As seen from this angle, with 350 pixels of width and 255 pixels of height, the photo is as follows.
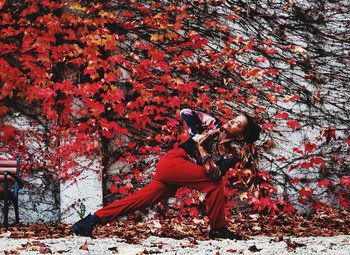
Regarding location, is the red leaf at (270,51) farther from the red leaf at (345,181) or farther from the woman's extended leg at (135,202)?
the woman's extended leg at (135,202)

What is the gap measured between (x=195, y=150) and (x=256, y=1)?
10.6ft

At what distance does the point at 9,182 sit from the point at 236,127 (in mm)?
A: 2909

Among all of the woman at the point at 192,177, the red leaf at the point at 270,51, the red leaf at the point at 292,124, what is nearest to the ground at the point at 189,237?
the woman at the point at 192,177

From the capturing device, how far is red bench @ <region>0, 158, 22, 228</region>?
21.8ft

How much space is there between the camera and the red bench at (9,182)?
6656 mm

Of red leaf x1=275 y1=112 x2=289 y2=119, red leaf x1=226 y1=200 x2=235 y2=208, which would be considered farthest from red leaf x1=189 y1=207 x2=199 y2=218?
red leaf x1=275 y1=112 x2=289 y2=119

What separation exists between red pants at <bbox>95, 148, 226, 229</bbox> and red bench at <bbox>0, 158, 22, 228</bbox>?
177 cm

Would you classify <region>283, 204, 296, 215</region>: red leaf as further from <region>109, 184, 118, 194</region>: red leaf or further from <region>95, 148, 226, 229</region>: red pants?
<region>95, 148, 226, 229</region>: red pants

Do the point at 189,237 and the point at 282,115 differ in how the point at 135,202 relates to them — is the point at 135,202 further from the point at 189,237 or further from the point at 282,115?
the point at 282,115

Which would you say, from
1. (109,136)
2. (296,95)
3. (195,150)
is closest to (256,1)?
(296,95)

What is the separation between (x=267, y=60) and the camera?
7895 millimetres

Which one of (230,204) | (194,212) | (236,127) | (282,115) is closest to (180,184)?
(236,127)

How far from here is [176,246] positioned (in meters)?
4.96

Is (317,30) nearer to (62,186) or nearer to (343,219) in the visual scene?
(343,219)
